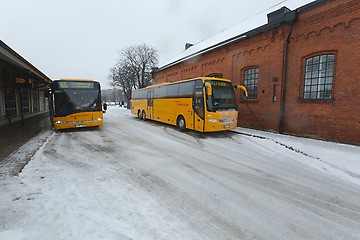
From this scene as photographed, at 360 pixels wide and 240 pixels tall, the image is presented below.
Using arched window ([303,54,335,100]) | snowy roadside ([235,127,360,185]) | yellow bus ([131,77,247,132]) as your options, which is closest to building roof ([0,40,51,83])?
yellow bus ([131,77,247,132])

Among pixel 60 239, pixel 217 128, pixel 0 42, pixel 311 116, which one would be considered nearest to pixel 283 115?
pixel 311 116

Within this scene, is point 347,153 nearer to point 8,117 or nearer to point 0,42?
point 0,42

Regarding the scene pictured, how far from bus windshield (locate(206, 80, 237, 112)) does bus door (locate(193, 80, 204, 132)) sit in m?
0.40

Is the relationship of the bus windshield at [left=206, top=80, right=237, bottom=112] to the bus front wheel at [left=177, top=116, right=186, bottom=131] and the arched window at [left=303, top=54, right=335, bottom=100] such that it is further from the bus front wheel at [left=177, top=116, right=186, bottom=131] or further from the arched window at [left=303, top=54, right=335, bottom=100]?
the arched window at [left=303, top=54, right=335, bottom=100]

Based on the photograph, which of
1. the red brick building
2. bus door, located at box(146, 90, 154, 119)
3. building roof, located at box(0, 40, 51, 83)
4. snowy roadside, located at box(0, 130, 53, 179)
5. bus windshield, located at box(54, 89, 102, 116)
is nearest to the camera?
snowy roadside, located at box(0, 130, 53, 179)

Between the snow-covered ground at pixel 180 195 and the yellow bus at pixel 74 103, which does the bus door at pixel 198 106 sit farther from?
the yellow bus at pixel 74 103

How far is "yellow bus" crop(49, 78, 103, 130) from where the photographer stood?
34.3ft

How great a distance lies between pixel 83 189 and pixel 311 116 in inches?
382

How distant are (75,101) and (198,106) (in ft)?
22.1

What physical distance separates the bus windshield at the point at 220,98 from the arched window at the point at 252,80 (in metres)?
2.63

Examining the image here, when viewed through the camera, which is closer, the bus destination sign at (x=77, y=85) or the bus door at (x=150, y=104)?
the bus destination sign at (x=77, y=85)

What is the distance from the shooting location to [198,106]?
10078 mm

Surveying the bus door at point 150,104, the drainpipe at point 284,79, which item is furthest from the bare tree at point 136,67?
the drainpipe at point 284,79

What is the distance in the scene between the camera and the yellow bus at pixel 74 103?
34.3 feet
